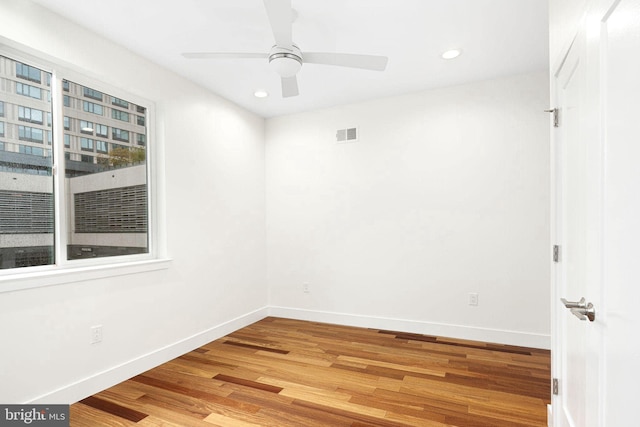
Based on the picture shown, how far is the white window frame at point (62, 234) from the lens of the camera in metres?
2.09

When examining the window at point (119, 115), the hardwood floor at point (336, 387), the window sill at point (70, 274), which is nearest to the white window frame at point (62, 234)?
the window sill at point (70, 274)

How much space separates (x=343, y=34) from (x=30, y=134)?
7.62ft

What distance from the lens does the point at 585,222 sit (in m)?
1.23

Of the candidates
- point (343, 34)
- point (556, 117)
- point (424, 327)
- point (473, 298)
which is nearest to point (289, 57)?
point (343, 34)

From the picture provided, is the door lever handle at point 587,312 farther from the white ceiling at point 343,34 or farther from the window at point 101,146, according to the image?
the window at point 101,146

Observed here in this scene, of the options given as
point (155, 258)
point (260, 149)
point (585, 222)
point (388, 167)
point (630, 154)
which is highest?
point (260, 149)

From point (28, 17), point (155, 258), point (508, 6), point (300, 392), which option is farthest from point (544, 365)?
point (28, 17)

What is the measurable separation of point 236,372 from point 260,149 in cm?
276

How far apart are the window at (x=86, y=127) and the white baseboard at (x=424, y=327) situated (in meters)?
2.92

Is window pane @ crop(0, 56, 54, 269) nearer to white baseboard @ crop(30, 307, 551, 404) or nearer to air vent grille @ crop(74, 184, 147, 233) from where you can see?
air vent grille @ crop(74, 184, 147, 233)

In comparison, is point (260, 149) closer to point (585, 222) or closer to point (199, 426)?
point (199, 426)

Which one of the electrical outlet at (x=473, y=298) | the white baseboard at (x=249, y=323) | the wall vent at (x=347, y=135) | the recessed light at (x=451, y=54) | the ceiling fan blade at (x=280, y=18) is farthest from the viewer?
the wall vent at (x=347, y=135)

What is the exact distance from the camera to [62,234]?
92.0 inches

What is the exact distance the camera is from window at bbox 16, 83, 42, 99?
7.07ft
